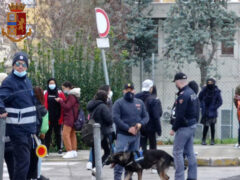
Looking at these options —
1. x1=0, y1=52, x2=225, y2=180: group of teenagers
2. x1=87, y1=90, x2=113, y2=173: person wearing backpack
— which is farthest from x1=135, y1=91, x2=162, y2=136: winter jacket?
x1=87, y1=90, x2=113, y2=173: person wearing backpack

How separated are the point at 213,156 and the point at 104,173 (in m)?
2.70

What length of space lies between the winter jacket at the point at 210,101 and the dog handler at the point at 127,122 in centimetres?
622

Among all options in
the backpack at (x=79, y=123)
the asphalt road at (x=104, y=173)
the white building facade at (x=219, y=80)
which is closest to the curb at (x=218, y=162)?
the asphalt road at (x=104, y=173)

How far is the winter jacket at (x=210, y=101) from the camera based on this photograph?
57.4 feet

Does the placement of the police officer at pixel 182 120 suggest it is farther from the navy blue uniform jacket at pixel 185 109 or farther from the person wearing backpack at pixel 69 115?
the person wearing backpack at pixel 69 115

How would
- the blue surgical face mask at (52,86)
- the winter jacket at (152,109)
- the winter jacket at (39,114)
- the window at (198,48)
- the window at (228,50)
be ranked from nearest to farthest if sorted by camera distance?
the winter jacket at (39,114) → the winter jacket at (152,109) → the blue surgical face mask at (52,86) → the window at (198,48) → the window at (228,50)

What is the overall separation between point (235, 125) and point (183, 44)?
462cm

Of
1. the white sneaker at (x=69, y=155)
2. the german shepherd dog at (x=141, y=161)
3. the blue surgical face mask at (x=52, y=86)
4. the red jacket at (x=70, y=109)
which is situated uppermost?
the blue surgical face mask at (x=52, y=86)

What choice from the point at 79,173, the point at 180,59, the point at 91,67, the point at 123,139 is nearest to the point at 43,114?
the point at 123,139

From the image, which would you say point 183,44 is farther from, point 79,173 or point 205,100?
point 79,173

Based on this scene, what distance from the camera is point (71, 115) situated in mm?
15875

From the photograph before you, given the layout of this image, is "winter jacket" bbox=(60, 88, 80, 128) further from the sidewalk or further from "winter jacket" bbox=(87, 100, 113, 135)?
"winter jacket" bbox=(87, 100, 113, 135)

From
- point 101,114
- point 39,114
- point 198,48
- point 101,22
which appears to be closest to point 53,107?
point 101,22

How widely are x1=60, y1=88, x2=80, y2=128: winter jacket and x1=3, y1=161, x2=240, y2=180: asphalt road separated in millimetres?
1336
